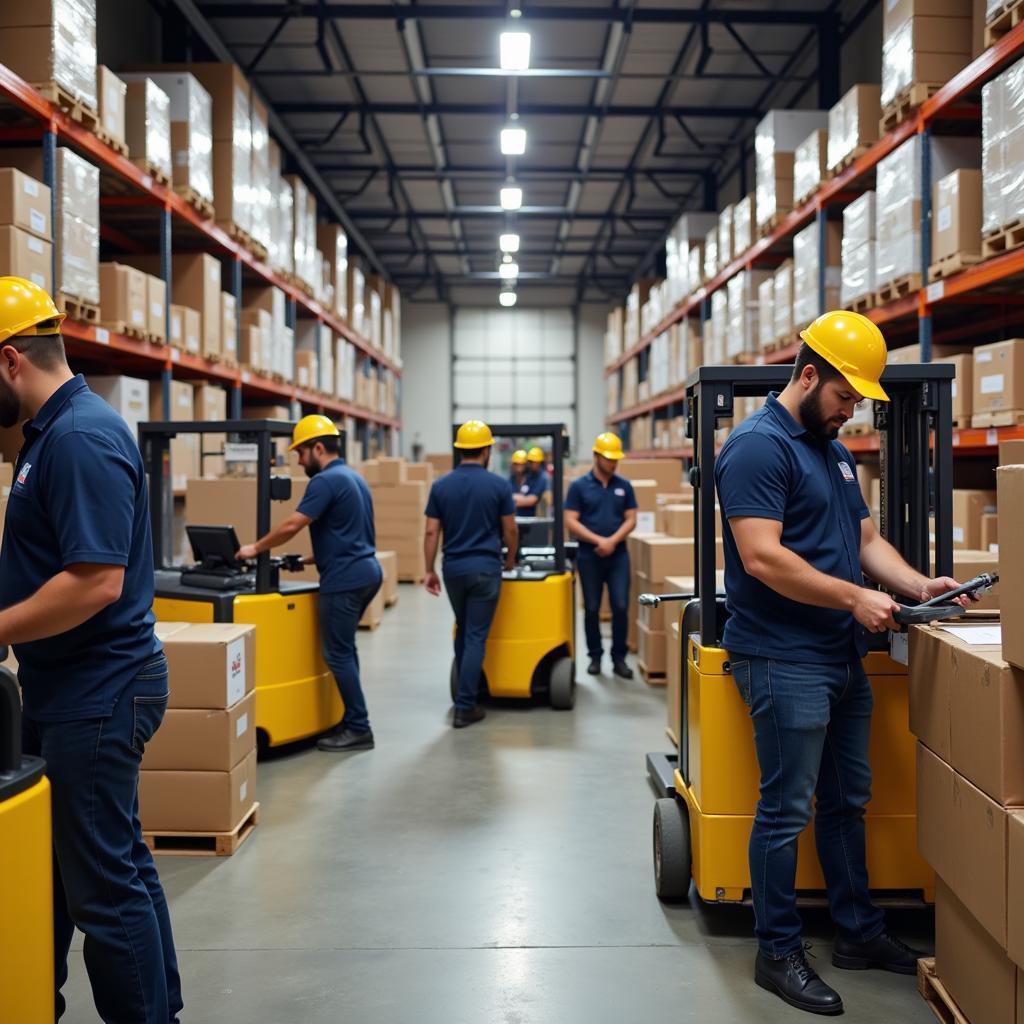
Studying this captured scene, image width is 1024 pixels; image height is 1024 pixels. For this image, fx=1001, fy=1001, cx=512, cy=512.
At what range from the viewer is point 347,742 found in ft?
19.4

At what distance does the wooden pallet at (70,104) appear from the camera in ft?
18.5

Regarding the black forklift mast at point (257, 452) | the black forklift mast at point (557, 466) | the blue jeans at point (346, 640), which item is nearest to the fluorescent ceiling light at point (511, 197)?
the black forklift mast at point (557, 466)

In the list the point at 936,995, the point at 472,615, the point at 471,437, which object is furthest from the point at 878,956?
the point at 471,437

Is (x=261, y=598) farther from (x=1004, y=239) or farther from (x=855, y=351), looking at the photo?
(x=1004, y=239)

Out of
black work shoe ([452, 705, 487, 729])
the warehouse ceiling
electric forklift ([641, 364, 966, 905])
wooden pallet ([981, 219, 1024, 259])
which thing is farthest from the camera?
the warehouse ceiling

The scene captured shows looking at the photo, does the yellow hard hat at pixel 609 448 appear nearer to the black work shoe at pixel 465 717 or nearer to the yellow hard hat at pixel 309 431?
the black work shoe at pixel 465 717

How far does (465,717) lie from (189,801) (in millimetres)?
2506

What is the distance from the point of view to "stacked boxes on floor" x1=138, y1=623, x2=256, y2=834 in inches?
168

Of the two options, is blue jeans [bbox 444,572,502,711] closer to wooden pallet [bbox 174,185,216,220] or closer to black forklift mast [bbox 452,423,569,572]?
black forklift mast [bbox 452,423,569,572]

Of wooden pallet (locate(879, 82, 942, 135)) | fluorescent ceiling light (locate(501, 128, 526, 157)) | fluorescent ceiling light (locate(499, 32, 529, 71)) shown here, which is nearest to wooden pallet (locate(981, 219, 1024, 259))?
wooden pallet (locate(879, 82, 942, 135))

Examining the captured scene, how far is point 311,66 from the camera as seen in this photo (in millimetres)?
12508

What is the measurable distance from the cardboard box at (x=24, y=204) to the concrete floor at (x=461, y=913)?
3227mm

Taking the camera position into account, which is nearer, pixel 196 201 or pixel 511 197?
pixel 196 201

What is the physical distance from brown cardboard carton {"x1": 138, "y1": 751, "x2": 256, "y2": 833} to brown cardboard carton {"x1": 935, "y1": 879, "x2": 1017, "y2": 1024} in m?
2.83
